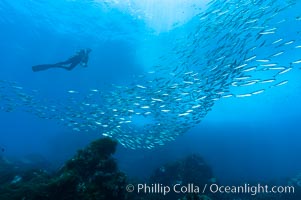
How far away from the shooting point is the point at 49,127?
268ft

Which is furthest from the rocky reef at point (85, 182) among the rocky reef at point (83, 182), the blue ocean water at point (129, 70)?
the blue ocean water at point (129, 70)

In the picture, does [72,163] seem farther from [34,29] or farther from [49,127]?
[49,127]

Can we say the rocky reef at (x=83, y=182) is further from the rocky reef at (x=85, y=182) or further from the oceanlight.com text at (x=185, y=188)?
the oceanlight.com text at (x=185, y=188)

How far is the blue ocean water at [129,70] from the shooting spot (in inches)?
1036

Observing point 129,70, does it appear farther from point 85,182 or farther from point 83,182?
point 83,182

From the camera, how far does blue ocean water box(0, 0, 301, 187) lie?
26312 mm

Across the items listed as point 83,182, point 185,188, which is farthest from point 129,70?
point 83,182

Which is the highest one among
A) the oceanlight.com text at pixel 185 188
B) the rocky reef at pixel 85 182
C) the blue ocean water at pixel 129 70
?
the blue ocean water at pixel 129 70

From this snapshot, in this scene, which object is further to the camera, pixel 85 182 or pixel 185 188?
pixel 185 188

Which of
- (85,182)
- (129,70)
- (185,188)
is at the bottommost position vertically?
(185,188)

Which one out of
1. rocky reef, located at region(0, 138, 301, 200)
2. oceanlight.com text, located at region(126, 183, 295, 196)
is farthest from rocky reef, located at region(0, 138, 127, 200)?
oceanlight.com text, located at region(126, 183, 295, 196)

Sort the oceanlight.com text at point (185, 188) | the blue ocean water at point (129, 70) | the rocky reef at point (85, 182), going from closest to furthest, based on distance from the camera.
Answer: the rocky reef at point (85, 182) < the oceanlight.com text at point (185, 188) < the blue ocean water at point (129, 70)

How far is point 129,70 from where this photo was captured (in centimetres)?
3612

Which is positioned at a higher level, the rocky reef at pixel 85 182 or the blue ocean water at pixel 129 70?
the blue ocean water at pixel 129 70
